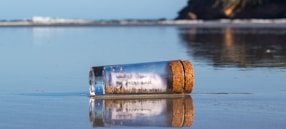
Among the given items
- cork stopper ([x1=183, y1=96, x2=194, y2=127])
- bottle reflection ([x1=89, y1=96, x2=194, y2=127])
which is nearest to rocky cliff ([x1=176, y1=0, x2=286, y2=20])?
cork stopper ([x1=183, y1=96, x2=194, y2=127])

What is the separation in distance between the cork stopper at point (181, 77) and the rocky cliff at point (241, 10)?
55569 millimetres

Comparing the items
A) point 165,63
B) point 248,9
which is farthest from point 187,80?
point 248,9

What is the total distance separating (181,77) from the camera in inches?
349

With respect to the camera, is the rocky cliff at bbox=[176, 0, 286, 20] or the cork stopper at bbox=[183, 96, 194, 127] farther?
the rocky cliff at bbox=[176, 0, 286, 20]

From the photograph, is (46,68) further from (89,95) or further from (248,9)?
(248,9)

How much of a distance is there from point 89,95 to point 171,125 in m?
2.39

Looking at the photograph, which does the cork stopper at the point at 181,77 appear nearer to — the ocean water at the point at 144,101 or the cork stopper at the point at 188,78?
the cork stopper at the point at 188,78

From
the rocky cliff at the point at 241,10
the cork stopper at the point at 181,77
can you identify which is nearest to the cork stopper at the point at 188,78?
the cork stopper at the point at 181,77

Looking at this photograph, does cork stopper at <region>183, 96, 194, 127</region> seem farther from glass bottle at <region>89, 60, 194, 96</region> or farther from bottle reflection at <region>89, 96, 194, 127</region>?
glass bottle at <region>89, 60, 194, 96</region>

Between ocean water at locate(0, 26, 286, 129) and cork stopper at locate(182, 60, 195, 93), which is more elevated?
cork stopper at locate(182, 60, 195, 93)

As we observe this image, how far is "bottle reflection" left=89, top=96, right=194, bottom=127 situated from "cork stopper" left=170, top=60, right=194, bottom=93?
10 centimetres

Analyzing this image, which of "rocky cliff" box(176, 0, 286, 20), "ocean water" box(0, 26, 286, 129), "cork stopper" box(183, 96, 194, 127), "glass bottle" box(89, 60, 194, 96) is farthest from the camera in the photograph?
"rocky cliff" box(176, 0, 286, 20)

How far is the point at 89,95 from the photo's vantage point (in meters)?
9.15

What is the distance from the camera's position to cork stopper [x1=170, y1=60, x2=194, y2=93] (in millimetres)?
8867
